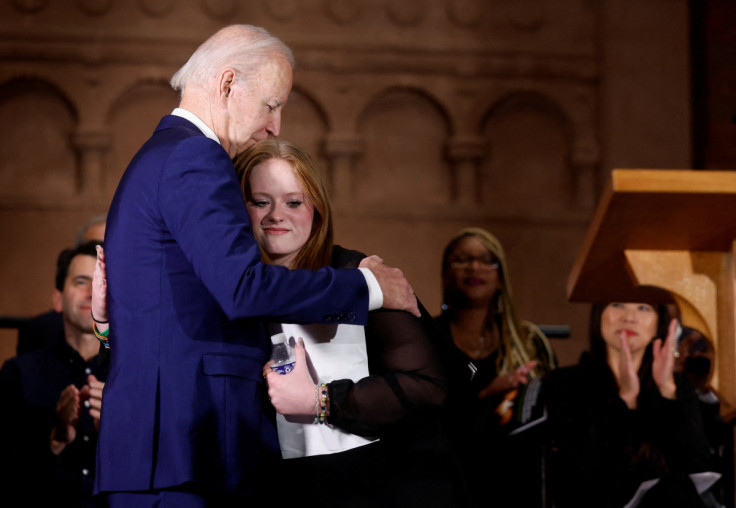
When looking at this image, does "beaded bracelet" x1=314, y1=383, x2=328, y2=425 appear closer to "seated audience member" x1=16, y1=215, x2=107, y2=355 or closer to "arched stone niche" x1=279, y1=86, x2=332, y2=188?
"seated audience member" x1=16, y1=215, x2=107, y2=355

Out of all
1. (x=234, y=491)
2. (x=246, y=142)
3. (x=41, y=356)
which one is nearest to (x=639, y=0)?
(x=41, y=356)

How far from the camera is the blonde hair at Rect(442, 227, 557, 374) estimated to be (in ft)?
14.0

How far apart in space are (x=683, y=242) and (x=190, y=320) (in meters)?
0.93

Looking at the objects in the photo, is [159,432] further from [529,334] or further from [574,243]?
[574,243]

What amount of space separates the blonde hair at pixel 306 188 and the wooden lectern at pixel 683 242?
0.59 meters

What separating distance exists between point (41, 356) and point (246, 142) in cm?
200

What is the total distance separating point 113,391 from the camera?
186 centimetres

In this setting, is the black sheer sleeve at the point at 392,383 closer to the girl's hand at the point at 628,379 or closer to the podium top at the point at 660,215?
the podium top at the point at 660,215

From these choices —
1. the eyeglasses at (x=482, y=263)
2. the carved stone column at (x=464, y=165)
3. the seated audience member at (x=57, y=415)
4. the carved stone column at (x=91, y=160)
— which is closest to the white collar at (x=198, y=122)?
the seated audience member at (x=57, y=415)

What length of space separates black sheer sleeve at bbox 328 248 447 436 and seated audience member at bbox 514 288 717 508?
163cm

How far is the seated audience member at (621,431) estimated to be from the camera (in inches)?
143

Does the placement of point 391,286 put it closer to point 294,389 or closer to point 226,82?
point 294,389

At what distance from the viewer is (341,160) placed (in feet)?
20.7

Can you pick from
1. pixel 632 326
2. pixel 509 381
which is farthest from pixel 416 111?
pixel 509 381
